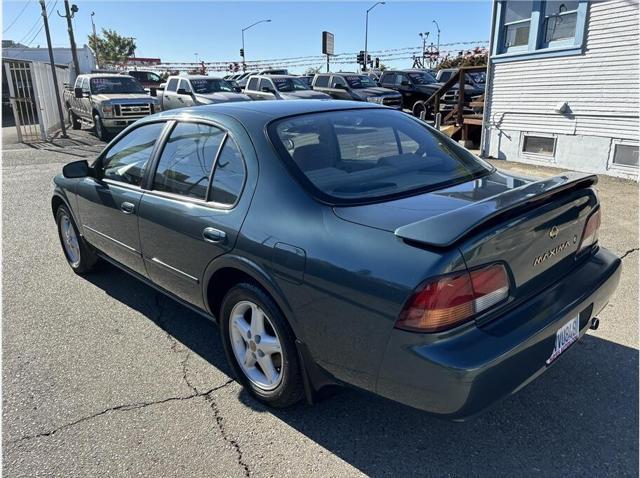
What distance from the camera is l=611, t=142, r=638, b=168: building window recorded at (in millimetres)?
8266

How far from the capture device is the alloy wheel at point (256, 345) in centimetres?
271

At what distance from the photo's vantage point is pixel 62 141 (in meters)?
15.6

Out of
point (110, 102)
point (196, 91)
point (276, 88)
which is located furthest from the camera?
point (276, 88)

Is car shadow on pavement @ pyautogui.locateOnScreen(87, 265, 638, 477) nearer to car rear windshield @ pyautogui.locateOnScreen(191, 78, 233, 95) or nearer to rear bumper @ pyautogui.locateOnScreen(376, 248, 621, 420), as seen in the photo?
rear bumper @ pyautogui.locateOnScreen(376, 248, 621, 420)

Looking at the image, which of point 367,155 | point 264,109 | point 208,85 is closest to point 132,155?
point 264,109

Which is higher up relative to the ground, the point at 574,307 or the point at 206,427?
the point at 574,307

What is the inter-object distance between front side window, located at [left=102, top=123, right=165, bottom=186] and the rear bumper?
2434 mm

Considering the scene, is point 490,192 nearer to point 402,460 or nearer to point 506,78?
point 402,460

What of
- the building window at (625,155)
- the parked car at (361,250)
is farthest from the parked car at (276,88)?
the parked car at (361,250)

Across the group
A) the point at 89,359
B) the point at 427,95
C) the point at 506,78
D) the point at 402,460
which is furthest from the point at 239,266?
the point at 427,95

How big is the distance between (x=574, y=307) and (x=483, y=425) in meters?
0.79

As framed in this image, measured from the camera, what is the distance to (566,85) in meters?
9.15

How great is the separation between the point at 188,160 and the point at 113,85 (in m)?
15.1

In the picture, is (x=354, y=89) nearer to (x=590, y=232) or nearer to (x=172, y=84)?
(x=172, y=84)
